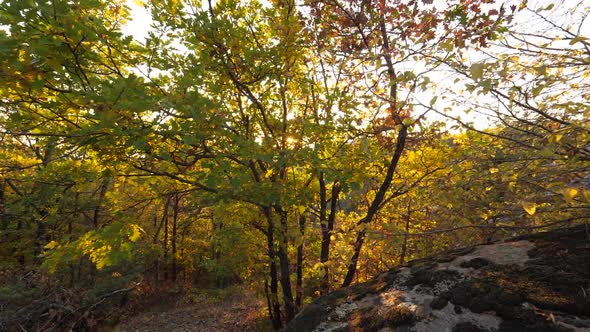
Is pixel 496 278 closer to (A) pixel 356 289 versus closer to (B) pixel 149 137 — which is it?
(A) pixel 356 289

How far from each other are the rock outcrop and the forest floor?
1023 cm

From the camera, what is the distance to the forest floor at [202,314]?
1284 centimetres

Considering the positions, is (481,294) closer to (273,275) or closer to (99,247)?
(99,247)

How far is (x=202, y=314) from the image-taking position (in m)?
15.0

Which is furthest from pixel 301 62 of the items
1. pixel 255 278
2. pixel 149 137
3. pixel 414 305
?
pixel 255 278

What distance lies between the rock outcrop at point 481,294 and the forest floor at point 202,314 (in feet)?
33.6

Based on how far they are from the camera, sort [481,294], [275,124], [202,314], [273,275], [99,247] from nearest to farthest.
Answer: [481,294]
[99,247]
[275,124]
[273,275]
[202,314]

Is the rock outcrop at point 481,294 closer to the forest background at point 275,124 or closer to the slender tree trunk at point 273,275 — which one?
the forest background at point 275,124

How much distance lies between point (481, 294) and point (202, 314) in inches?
617

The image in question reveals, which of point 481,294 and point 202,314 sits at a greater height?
point 481,294

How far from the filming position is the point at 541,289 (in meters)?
2.04

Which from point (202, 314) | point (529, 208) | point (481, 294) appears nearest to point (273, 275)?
point (481, 294)

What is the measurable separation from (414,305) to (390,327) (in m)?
0.28

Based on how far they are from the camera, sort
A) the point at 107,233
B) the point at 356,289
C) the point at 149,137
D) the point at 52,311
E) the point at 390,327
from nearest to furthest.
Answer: the point at 390,327 < the point at 356,289 < the point at 149,137 < the point at 107,233 < the point at 52,311
